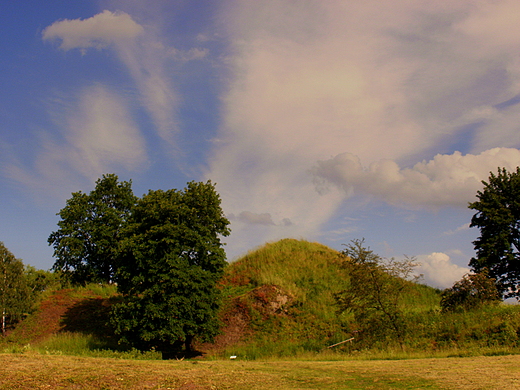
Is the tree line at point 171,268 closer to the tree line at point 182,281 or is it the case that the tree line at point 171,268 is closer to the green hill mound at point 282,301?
the tree line at point 182,281

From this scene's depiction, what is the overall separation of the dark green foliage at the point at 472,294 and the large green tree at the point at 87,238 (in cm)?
2849

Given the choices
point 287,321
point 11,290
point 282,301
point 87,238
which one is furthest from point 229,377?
point 87,238

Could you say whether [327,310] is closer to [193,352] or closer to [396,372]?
[193,352]

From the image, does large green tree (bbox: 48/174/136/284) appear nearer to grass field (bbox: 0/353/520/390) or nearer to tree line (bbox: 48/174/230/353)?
tree line (bbox: 48/174/230/353)

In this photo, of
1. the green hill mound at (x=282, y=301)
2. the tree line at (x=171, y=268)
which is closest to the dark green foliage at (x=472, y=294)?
the green hill mound at (x=282, y=301)

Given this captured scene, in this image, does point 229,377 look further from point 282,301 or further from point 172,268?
point 282,301

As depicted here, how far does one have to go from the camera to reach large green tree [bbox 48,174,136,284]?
37250 mm

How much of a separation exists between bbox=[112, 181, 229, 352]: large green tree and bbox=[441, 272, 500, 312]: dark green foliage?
597 inches

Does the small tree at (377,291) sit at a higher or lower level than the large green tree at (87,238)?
lower

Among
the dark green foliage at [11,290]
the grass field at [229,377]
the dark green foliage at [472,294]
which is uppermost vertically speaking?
the dark green foliage at [11,290]

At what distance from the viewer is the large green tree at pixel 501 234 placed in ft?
114

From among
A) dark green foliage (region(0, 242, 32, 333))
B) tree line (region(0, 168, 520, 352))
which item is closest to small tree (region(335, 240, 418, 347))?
tree line (region(0, 168, 520, 352))

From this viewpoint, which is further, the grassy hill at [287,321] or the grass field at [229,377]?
the grassy hill at [287,321]

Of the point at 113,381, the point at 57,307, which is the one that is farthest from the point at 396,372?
the point at 57,307
